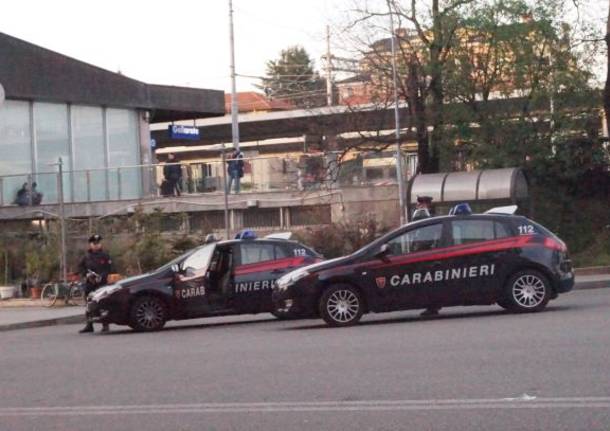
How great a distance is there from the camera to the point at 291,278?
1798cm

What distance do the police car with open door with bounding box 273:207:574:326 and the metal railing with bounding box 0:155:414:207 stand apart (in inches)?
617

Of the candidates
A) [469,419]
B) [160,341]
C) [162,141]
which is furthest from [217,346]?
[162,141]

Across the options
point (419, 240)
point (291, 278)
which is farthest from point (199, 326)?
point (419, 240)

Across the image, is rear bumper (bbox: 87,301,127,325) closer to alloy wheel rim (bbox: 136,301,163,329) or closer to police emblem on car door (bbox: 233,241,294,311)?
alloy wheel rim (bbox: 136,301,163,329)

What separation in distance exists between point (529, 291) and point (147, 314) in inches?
260

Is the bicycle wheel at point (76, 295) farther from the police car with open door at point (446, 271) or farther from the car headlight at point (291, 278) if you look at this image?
the police car with open door at point (446, 271)

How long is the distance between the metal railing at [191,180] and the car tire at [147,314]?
13.8 meters

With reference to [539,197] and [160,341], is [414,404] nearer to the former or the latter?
[160,341]

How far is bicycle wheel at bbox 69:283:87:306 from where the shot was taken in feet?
89.8

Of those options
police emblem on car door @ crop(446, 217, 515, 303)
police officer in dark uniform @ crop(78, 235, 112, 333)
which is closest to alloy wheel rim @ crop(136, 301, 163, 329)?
police officer in dark uniform @ crop(78, 235, 112, 333)

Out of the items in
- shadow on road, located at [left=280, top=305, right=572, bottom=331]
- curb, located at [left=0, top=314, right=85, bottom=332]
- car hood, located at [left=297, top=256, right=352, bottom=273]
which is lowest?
curb, located at [left=0, top=314, right=85, bottom=332]

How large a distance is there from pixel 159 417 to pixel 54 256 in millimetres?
20905

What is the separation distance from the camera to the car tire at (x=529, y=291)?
17391mm

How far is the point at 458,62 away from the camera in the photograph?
1294 inches
